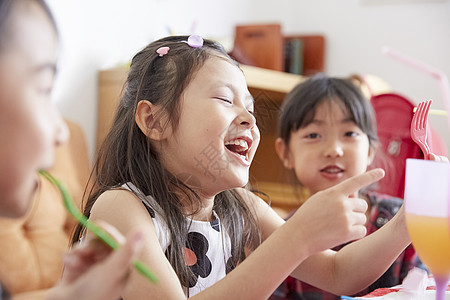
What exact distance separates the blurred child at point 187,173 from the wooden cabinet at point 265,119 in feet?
0.34

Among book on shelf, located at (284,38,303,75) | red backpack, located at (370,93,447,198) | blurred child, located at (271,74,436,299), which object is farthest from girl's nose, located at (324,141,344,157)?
book on shelf, located at (284,38,303,75)

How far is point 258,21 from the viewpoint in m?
3.17

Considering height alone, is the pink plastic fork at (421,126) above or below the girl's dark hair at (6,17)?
below

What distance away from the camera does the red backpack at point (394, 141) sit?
1559 millimetres

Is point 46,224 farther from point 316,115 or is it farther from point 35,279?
point 316,115

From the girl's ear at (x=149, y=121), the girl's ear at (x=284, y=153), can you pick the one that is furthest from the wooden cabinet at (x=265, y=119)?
the girl's ear at (x=149, y=121)

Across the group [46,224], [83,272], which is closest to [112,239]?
[83,272]

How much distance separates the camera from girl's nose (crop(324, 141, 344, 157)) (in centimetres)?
125

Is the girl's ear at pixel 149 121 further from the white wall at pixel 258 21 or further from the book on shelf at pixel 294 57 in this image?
the book on shelf at pixel 294 57

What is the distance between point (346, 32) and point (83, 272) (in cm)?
269

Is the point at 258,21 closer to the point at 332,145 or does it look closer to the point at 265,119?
the point at 332,145

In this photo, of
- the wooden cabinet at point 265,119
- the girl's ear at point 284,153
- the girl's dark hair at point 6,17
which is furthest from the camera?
the girl's ear at point 284,153

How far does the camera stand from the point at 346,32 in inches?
116

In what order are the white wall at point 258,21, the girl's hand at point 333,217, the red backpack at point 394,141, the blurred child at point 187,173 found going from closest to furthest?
the girl's hand at point 333,217
the blurred child at point 187,173
the red backpack at point 394,141
the white wall at point 258,21
